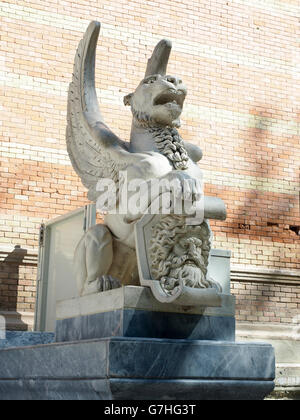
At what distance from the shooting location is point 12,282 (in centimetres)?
742

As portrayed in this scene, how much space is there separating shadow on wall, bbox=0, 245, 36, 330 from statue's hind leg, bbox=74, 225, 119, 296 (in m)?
3.47

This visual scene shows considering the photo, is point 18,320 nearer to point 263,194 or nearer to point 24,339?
point 24,339

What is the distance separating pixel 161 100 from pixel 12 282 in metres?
4.08

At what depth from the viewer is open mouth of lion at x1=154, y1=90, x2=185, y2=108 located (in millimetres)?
4105

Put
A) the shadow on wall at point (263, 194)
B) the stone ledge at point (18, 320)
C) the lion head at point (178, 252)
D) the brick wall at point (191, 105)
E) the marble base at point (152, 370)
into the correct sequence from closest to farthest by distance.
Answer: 1. the marble base at point (152, 370)
2. the lion head at point (178, 252)
3. the stone ledge at point (18, 320)
4. the brick wall at point (191, 105)
5. the shadow on wall at point (263, 194)

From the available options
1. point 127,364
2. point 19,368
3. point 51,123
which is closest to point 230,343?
point 127,364

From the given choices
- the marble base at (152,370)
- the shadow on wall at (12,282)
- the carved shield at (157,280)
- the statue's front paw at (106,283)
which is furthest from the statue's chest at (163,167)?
the shadow on wall at (12,282)

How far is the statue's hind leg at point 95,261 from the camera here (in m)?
3.87

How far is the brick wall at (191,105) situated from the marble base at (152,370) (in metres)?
3.83

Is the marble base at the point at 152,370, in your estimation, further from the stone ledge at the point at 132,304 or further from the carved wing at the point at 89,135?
the carved wing at the point at 89,135

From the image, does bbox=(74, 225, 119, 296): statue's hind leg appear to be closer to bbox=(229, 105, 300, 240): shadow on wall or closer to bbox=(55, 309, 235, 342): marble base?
bbox=(55, 309, 235, 342): marble base

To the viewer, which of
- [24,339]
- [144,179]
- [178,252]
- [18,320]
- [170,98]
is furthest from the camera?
[18,320]

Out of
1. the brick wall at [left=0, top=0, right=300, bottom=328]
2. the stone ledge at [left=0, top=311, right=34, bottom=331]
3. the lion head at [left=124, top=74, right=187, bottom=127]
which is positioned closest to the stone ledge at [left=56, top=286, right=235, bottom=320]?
the lion head at [left=124, top=74, right=187, bottom=127]

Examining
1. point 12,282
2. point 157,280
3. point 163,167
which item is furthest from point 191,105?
point 157,280
